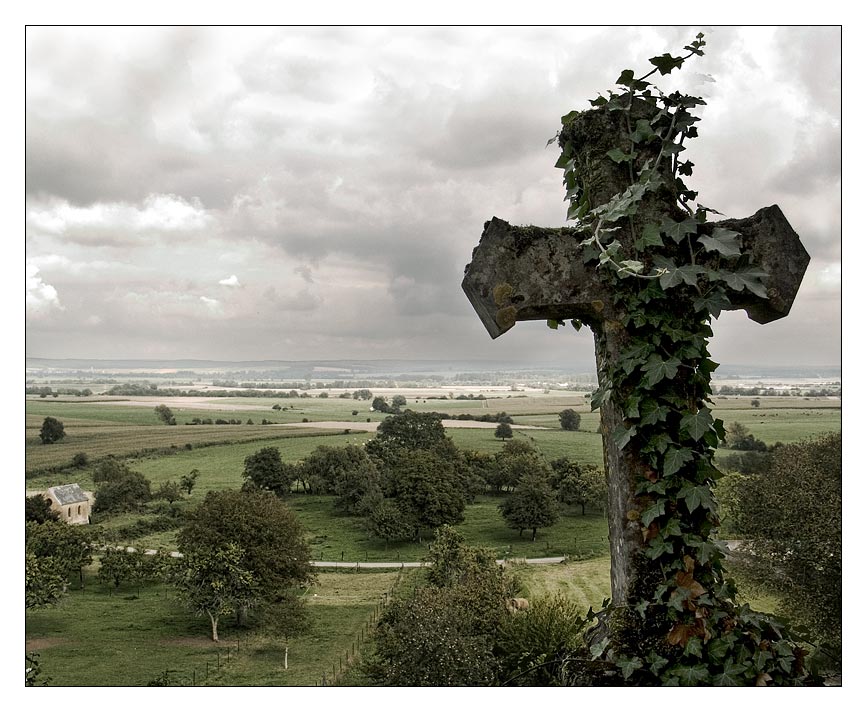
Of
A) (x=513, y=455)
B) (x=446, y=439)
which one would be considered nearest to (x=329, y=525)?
(x=446, y=439)

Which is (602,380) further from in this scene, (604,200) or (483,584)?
(483,584)

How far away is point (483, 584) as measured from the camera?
24.0 m

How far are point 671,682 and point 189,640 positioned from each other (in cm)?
3115

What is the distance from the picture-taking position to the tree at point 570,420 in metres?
39.9

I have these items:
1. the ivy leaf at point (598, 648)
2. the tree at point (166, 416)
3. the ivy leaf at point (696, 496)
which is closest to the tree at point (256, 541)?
the tree at point (166, 416)

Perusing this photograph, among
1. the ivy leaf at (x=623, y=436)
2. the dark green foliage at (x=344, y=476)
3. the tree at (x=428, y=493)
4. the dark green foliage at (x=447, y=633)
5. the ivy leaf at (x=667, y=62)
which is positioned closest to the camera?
the ivy leaf at (x=623, y=436)

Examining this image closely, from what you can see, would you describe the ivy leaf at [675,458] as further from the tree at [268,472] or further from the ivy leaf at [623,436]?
the tree at [268,472]

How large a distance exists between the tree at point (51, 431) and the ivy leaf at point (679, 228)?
1703 inches

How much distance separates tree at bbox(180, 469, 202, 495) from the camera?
35.7 metres

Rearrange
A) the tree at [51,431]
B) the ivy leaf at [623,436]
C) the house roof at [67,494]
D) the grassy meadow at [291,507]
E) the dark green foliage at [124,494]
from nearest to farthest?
the ivy leaf at [623,436], the grassy meadow at [291,507], the house roof at [67,494], the dark green foliage at [124,494], the tree at [51,431]

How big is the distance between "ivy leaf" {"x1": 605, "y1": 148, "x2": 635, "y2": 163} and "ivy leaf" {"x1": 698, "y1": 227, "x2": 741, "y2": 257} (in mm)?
335

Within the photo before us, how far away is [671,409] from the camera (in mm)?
1756

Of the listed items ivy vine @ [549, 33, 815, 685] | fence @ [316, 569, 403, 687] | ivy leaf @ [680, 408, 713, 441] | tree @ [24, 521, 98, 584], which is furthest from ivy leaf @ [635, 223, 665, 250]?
tree @ [24, 521, 98, 584]

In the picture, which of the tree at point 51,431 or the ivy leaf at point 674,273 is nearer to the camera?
the ivy leaf at point 674,273
